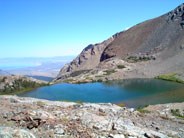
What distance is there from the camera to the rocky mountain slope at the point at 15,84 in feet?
370

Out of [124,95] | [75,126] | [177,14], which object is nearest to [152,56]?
[177,14]

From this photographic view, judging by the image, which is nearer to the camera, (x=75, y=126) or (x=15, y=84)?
(x=75, y=126)

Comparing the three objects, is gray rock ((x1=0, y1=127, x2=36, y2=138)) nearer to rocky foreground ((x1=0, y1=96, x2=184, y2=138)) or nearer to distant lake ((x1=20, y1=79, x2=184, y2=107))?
rocky foreground ((x1=0, y1=96, x2=184, y2=138))

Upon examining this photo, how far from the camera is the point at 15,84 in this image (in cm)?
11850

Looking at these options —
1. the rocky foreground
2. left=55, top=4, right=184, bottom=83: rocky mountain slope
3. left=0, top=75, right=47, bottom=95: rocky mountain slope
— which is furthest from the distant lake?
the rocky foreground

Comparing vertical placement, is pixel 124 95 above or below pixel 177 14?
below

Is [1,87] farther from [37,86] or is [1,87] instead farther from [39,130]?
[39,130]

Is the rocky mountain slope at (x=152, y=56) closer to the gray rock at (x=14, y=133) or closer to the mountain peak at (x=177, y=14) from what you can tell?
the mountain peak at (x=177, y=14)

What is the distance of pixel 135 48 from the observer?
192m

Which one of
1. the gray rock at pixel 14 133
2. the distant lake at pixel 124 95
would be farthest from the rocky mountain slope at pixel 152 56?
the gray rock at pixel 14 133

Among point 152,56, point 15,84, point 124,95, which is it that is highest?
point 152,56

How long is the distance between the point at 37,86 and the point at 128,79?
38980 millimetres

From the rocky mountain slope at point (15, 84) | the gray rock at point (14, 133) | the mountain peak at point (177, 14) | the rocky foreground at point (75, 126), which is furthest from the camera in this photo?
the mountain peak at point (177, 14)

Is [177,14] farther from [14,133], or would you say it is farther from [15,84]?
[14,133]
